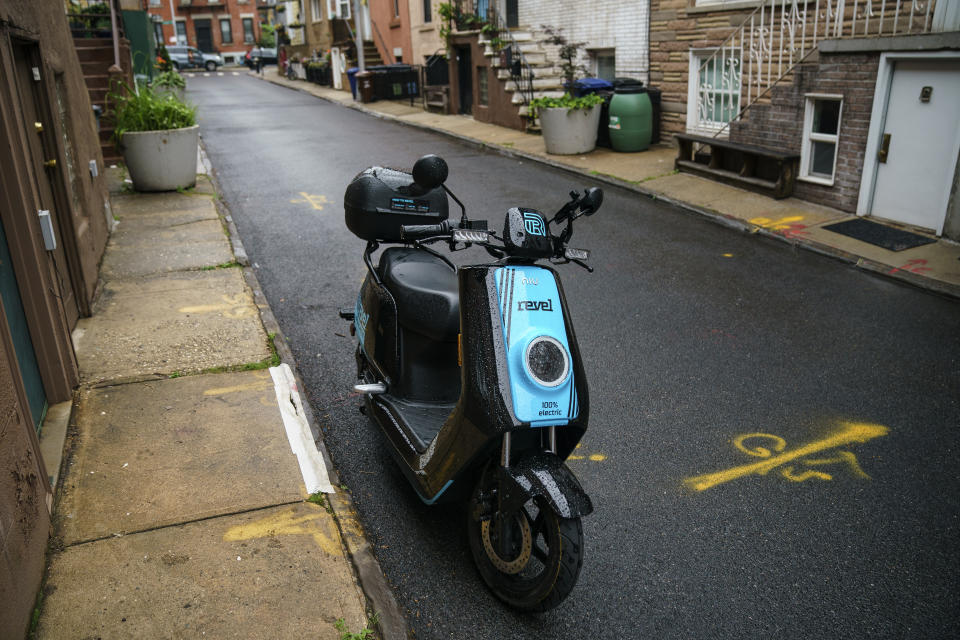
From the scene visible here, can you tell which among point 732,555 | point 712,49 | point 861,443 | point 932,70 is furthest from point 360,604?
point 712,49

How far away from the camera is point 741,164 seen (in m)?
10.9

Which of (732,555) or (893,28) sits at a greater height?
(893,28)

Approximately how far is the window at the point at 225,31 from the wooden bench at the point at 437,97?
51.9 meters

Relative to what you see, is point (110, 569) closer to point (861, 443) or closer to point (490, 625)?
point (490, 625)

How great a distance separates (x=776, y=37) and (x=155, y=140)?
889cm

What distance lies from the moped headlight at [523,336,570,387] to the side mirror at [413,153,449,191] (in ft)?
3.09

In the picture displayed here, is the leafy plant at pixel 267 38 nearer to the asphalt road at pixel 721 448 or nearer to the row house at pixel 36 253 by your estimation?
the row house at pixel 36 253

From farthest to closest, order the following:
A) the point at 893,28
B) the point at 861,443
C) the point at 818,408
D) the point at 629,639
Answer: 1. the point at 893,28
2. the point at 818,408
3. the point at 861,443
4. the point at 629,639

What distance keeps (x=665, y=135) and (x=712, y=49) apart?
1947 millimetres

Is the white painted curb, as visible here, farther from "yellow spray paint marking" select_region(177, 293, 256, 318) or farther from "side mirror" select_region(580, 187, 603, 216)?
"side mirror" select_region(580, 187, 603, 216)

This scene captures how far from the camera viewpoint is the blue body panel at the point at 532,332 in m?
2.93

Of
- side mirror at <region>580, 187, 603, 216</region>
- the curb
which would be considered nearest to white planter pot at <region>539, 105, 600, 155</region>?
the curb

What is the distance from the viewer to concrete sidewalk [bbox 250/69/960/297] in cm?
745

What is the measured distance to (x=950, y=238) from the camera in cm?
808
